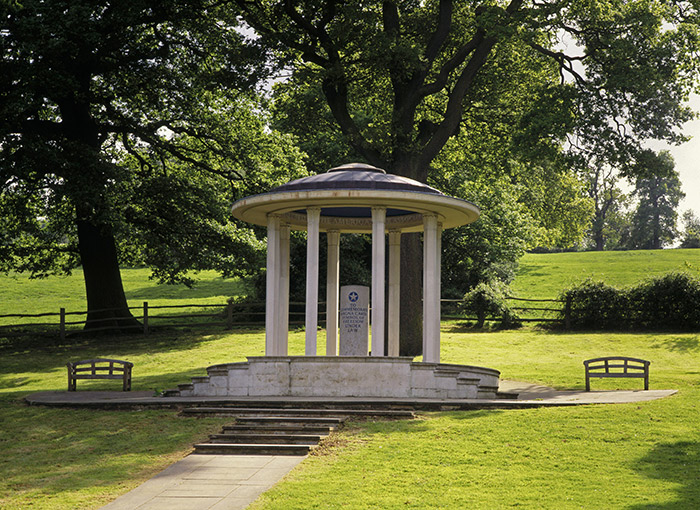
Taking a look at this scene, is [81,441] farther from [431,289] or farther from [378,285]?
[431,289]

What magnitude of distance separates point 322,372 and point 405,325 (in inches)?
392

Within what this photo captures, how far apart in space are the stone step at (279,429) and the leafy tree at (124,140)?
15.0 meters

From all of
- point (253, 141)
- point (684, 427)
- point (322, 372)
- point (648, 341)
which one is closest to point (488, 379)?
point (322, 372)

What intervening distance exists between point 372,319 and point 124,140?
19.3 m

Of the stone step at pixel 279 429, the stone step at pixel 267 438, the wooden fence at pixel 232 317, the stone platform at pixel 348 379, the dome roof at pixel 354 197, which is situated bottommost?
the stone step at pixel 267 438

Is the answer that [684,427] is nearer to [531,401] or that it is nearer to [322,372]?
[531,401]

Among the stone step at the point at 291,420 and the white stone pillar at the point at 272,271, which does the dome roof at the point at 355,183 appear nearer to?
the white stone pillar at the point at 272,271

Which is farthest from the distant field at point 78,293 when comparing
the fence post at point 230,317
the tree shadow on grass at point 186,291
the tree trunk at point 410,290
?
the tree trunk at point 410,290

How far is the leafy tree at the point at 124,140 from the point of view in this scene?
25.6m

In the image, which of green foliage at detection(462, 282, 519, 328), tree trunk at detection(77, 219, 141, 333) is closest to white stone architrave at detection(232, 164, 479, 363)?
tree trunk at detection(77, 219, 141, 333)

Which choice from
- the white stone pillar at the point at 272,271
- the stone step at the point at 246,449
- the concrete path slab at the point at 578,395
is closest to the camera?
the stone step at the point at 246,449

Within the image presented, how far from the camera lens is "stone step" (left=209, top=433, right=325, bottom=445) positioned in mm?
13031

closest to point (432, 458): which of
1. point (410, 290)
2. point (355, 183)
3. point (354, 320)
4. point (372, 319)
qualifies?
point (372, 319)

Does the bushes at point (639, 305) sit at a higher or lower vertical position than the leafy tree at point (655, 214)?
lower
